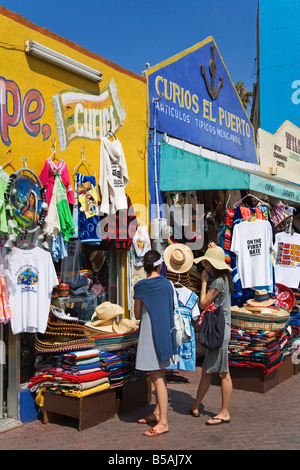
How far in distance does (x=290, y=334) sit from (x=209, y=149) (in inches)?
165

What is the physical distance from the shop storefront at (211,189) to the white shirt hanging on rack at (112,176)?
1.14 m

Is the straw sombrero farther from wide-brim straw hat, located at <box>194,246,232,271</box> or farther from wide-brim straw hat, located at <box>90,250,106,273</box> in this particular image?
wide-brim straw hat, located at <box>90,250,106,273</box>

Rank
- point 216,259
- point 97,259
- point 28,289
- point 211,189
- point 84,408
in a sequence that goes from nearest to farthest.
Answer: point 84,408 < point 28,289 < point 216,259 < point 97,259 < point 211,189

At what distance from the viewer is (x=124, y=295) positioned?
7.39 m

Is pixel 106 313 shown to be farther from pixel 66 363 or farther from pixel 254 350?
pixel 254 350

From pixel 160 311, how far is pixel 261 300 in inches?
120

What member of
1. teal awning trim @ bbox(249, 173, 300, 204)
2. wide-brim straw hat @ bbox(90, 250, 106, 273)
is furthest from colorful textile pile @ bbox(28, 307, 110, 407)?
teal awning trim @ bbox(249, 173, 300, 204)

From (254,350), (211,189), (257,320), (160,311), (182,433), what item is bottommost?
(182,433)

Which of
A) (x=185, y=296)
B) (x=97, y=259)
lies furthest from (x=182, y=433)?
(x=97, y=259)

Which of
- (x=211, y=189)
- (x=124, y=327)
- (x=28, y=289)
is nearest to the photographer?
(x=28, y=289)

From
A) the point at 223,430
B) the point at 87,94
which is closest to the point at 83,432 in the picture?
the point at 223,430

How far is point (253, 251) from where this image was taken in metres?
7.55

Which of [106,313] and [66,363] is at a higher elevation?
[106,313]

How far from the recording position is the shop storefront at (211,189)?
281 inches
